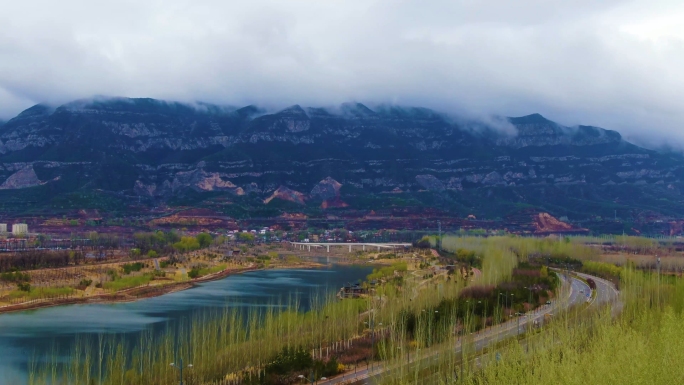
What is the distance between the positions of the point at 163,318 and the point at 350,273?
43212 mm

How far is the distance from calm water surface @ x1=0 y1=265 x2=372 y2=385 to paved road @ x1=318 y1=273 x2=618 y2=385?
53.3 feet

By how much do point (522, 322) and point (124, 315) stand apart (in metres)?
30.2

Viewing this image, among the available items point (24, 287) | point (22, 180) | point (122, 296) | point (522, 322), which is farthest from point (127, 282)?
point (22, 180)

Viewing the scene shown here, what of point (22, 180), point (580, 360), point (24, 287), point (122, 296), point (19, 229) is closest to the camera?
point (580, 360)

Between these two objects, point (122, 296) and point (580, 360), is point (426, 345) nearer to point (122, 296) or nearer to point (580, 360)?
point (580, 360)

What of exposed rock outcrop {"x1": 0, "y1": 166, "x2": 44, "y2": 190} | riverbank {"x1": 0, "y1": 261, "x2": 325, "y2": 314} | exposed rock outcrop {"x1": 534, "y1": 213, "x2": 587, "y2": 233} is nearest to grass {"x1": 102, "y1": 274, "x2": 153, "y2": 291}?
riverbank {"x1": 0, "y1": 261, "x2": 325, "y2": 314}

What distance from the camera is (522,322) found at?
1842 inches

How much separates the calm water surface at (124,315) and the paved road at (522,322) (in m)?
16.2

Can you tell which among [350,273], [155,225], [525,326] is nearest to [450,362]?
[525,326]

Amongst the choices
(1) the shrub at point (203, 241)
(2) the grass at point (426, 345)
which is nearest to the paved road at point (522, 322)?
(2) the grass at point (426, 345)

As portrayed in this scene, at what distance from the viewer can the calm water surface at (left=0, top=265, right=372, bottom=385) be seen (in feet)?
138

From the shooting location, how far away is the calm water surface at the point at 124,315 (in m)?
41.9

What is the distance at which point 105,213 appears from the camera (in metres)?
161

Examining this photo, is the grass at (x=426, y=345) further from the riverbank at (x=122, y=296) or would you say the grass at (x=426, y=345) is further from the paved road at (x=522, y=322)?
the riverbank at (x=122, y=296)
